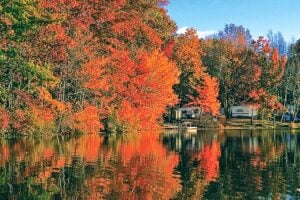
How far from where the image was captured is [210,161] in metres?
40.0

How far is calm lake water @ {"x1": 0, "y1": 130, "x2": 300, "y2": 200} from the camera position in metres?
25.7

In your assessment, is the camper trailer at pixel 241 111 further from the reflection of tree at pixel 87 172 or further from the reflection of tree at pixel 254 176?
the reflection of tree at pixel 87 172

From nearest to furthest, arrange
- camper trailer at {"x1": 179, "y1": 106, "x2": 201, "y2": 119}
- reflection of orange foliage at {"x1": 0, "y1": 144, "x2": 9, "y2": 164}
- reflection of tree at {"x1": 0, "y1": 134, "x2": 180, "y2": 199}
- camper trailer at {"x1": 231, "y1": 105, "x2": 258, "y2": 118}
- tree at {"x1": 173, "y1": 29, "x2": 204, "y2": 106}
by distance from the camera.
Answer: reflection of tree at {"x1": 0, "y1": 134, "x2": 180, "y2": 199}, reflection of orange foliage at {"x1": 0, "y1": 144, "x2": 9, "y2": 164}, tree at {"x1": 173, "y1": 29, "x2": 204, "y2": 106}, camper trailer at {"x1": 179, "y1": 106, "x2": 201, "y2": 119}, camper trailer at {"x1": 231, "y1": 105, "x2": 258, "y2": 118}

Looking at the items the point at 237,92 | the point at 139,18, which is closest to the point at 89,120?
the point at 139,18

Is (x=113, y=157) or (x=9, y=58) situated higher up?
(x=9, y=58)

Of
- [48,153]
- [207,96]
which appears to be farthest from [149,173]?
[207,96]

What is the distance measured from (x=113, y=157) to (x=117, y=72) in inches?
1304

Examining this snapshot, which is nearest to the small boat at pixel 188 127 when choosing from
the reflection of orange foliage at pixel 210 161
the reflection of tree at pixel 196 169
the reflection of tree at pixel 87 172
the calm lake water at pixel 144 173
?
the reflection of orange foliage at pixel 210 161

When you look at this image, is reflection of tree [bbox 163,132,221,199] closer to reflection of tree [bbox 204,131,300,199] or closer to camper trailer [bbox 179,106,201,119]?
reflection of tree [bbox 204,131,300,199]

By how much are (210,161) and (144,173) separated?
30.3 feet

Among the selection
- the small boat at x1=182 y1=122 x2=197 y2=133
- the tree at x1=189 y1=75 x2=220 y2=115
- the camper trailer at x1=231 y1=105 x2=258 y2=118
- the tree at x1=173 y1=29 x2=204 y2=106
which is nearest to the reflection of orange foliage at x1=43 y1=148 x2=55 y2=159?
the small boat at x1=182 y1=122 x2=197 y2=133

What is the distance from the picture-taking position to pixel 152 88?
7844cm

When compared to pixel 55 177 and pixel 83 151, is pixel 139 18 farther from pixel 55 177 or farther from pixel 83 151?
pixel 55 177

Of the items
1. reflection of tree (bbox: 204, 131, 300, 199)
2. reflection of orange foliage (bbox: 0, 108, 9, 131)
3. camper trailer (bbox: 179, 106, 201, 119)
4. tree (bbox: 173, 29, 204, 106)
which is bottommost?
reflection of tree (bbox: 204, 131, 300, 199)
